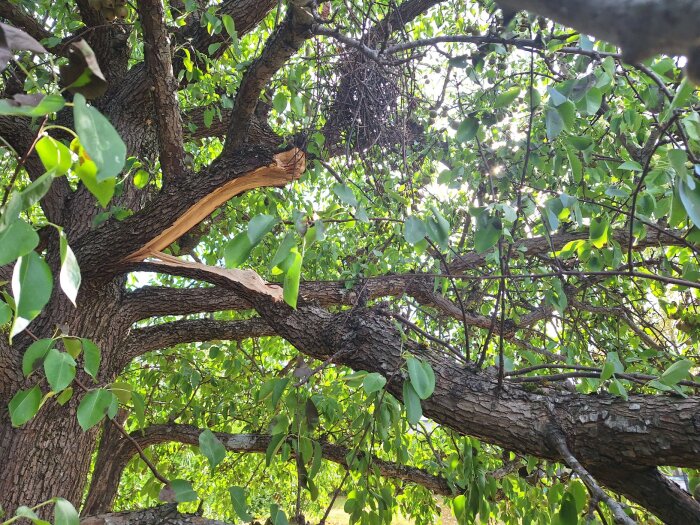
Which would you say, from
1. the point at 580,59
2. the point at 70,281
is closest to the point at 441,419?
the point at 580,59

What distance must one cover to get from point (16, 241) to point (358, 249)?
2991 millimetres

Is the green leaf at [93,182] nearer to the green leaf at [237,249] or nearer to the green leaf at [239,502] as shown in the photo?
the green leaf at [237,249]

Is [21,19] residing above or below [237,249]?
above

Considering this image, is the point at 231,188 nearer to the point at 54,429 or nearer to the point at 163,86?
the point at 163,86

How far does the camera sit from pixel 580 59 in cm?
151

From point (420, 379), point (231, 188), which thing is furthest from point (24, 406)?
point (231, 188)

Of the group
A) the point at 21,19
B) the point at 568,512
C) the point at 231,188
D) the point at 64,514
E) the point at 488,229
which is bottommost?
the point at 64,514

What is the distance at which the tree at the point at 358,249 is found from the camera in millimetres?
1006

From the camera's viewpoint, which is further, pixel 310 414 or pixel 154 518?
pixel 154 518

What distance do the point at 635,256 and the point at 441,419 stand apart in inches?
75.1

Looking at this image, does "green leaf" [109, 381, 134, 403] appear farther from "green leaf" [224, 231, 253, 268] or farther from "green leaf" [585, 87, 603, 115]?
"green leaf" [585, 87, 603, 115]

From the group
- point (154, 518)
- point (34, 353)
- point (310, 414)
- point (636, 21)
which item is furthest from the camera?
point (154, 518)

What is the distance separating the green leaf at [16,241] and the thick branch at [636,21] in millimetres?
595

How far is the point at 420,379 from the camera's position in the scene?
1.19m
